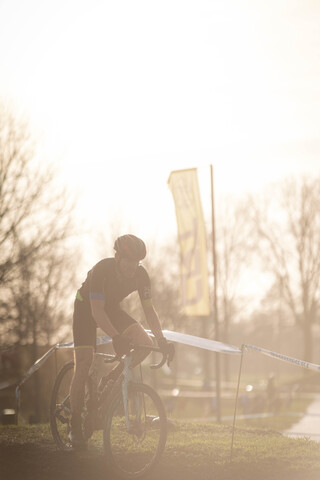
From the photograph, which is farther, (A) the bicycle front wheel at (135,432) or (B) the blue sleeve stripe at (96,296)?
(B) the blue sleeve stripe at (96,296)

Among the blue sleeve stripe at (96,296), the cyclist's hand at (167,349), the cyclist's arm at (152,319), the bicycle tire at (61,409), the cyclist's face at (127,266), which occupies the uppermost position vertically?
the cyclist's face at (127,266)

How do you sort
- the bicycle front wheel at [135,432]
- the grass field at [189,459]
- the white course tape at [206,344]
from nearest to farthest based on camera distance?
the bicycle front wheel at [135,432], the grass field at [189,459], the white course tape at [206,344]

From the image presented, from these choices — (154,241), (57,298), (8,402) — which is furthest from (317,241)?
(8,402)

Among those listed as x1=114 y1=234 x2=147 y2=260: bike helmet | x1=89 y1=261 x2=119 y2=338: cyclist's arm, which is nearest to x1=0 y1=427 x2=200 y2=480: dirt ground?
x1=89 y1=261 x2=119 y2=338: cyclist's arm

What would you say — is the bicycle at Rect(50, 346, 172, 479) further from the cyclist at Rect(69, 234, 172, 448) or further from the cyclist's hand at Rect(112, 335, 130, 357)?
the cyclist at Rect(69, 234, 172, 448)

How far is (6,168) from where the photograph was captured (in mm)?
29312

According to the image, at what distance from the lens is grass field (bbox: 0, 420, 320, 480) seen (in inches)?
256

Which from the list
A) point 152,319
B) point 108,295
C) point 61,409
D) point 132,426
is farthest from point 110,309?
point 61,409

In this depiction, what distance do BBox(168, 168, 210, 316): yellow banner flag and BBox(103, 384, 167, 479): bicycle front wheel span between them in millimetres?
11558

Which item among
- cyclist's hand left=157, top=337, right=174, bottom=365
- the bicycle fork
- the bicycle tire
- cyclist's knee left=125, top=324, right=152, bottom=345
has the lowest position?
the bicycle tire

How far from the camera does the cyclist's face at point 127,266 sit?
256 inches

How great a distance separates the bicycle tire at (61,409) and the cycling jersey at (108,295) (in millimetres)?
767

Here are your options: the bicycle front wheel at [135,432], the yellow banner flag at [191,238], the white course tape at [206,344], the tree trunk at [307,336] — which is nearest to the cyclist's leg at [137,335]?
the bicycle front wheel at [135,432]

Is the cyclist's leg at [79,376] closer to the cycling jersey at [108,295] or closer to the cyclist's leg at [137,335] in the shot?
the cycling jersey at [108,295]
